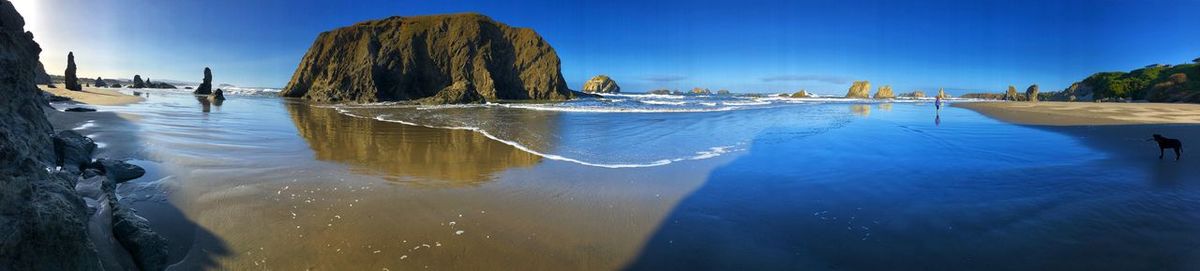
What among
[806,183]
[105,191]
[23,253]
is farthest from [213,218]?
[806,183]

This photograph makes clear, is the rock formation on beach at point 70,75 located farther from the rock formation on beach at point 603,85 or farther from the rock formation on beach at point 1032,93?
the rock formation on beach at point 1032,93

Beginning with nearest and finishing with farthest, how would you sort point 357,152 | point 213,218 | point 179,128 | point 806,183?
point 213,218 → point 806,183 → point 357,152 → point 179,128

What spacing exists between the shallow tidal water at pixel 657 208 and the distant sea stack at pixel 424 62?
43.9 metres

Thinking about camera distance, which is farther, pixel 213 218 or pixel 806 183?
pixel 806 183

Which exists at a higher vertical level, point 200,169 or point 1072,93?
point 1072,93

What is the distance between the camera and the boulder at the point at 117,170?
5.16 meters

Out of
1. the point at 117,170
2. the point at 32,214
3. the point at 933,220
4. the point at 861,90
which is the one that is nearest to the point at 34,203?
the point at 32,214

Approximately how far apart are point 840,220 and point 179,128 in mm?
13848

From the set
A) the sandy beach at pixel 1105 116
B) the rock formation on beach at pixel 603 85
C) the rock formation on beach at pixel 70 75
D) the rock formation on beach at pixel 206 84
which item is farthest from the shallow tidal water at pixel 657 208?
the rock formation on beach at pixel 603 85

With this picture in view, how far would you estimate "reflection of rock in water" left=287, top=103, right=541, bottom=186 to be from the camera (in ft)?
20.3

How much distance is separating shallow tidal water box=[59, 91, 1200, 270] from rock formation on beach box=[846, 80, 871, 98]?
8819 centimetres

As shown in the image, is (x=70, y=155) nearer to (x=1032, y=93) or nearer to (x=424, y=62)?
(x=424, y=62)

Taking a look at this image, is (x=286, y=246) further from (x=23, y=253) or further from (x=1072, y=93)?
(x=1072, y=93)

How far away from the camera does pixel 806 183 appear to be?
5.92 m
